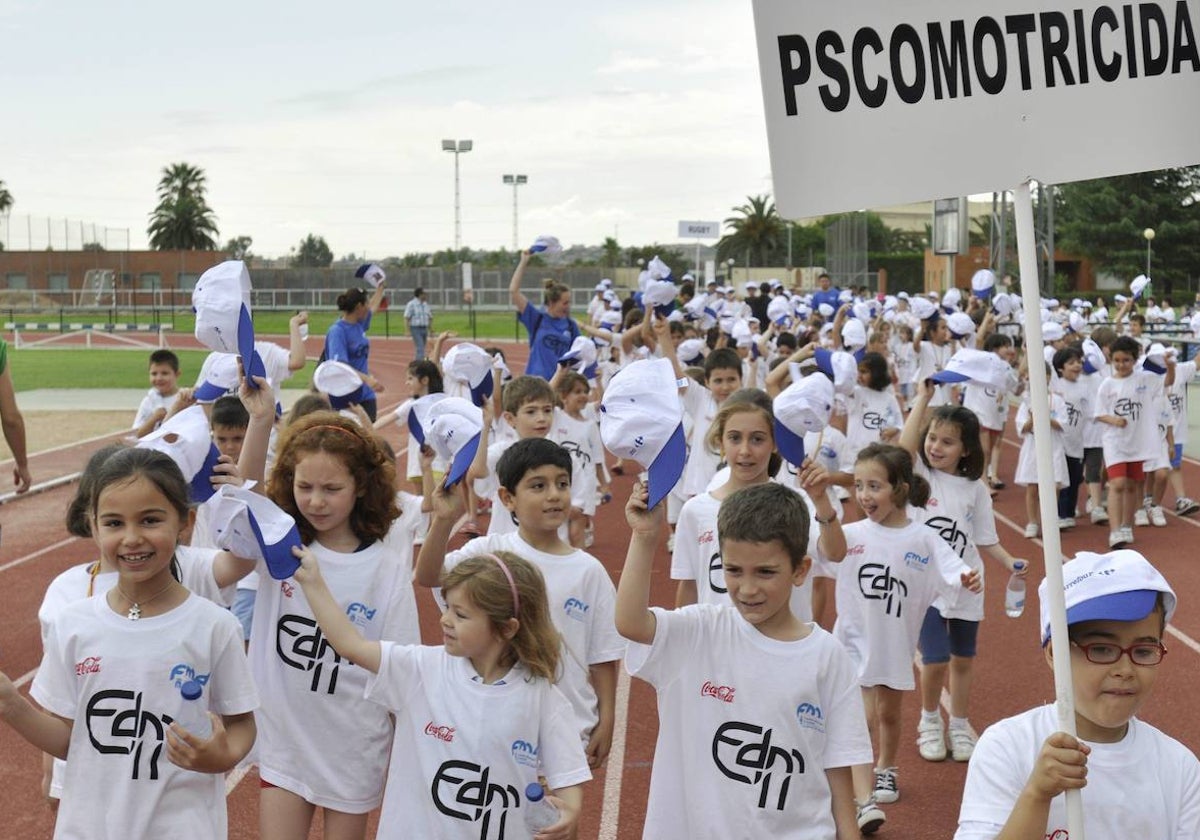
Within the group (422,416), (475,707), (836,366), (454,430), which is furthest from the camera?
(836,366)

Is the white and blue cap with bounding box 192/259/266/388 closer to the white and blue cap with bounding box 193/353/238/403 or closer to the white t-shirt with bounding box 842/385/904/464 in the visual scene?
the white and blue cap with bounding box 193/353/238/403

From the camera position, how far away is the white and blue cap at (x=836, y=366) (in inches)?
305

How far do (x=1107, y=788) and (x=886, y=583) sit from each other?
11.5ft

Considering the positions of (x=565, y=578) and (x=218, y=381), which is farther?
(x=218, y=381)

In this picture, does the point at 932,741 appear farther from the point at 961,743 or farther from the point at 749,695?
the point at 749,695

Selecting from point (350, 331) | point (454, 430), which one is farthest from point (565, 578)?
point (350, 331)

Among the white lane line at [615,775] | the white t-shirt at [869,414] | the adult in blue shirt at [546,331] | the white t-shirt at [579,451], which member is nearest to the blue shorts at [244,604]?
the white lane line at [615,775]

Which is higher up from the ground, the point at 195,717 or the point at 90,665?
the point at 90,665

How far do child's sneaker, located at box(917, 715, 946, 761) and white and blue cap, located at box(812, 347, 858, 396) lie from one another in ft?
6.31

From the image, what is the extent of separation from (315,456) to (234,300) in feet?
2.05

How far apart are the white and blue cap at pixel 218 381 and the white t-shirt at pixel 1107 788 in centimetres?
493

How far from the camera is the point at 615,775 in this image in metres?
6.81

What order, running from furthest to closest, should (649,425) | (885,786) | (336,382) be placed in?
(336,382) → (885,786) → (649,425)

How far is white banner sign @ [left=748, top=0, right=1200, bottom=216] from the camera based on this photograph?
3.03 m
